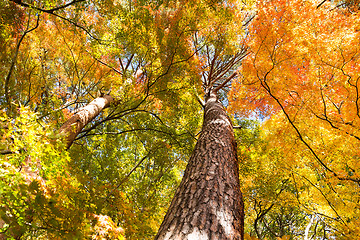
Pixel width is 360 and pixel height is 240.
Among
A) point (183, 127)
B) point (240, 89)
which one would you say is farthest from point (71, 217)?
point (240, 89)

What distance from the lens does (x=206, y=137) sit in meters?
3.33

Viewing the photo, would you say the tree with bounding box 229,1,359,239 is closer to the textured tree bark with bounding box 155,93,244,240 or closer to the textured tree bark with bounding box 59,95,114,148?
the textured tree bark with bounding box 155,93,244,240

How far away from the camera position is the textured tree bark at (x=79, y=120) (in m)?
3.64

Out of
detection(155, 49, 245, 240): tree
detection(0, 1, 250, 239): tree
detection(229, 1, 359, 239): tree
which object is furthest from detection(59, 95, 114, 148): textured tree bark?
detection(229, 1, 359, 239): tree

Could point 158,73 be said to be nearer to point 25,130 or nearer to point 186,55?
point 186,55

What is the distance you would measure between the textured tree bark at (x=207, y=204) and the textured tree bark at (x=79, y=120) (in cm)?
248

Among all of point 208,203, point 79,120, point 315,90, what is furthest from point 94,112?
point 315,90

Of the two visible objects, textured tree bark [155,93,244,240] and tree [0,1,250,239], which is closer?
textured tree bark [155,93,244,240]

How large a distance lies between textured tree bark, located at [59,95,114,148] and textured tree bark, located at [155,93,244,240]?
248cm

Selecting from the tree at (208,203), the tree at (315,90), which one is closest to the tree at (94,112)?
the tree at (208,203)

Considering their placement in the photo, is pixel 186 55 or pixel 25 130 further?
pixel 186 55

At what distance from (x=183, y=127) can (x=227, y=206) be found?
17.6ft

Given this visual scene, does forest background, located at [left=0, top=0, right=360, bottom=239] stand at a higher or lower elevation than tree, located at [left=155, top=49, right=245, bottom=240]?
higher

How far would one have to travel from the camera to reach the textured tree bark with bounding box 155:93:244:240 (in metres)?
1.39
